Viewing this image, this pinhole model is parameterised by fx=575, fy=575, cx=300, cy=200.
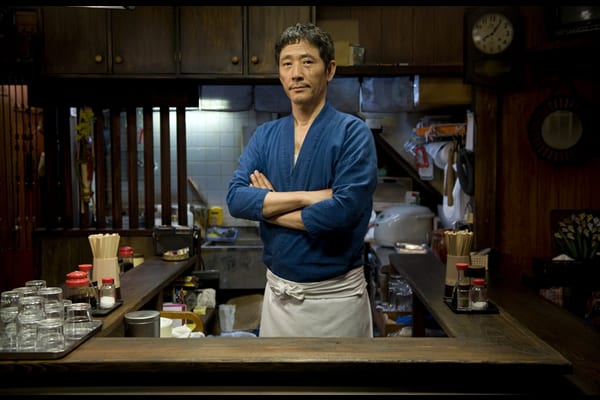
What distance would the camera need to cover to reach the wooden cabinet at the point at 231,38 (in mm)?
3842

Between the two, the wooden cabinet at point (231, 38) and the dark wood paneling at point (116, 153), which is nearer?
the wooden cabinet at point (231, 38)

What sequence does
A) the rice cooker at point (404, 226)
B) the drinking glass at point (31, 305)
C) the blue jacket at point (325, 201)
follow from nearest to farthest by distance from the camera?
the drinking glass at point (31, 305) < the blue jacket at point (325, 201) < the rice cooker at point (404, 226)

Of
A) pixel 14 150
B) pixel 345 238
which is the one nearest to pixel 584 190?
pixel 345 238

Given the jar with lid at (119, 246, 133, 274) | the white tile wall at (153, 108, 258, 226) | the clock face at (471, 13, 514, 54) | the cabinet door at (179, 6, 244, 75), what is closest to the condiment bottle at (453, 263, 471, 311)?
the jar with lid at (119, 246, 133, 274)

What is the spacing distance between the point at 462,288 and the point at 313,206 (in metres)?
0.63

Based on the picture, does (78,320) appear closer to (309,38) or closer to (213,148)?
(309,38)

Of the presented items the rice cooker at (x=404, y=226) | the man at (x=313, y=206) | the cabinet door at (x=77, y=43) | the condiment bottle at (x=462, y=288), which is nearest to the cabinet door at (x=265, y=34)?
the cabinet door at (x=77, y=43)

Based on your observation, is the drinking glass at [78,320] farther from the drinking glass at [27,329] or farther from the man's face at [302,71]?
the man's face at [302,71]

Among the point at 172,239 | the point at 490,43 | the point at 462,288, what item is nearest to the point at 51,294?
the point at 462,288

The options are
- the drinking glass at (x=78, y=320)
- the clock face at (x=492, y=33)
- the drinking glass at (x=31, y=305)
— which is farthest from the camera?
the clock face at (x=492, y=33)

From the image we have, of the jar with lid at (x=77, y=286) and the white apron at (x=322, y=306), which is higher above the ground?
the jar with lid at (x=77, y=286)

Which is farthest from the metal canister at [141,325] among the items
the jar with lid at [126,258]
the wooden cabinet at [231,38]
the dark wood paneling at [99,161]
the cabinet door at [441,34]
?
the cabinet door at [441,34]

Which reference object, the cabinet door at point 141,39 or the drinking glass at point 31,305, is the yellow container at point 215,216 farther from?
the drinking glass at point 31,305
